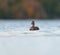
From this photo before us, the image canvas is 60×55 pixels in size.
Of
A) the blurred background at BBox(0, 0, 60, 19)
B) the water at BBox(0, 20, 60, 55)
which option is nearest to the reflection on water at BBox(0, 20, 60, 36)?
the water at BBox(0, 20, 60, 55)

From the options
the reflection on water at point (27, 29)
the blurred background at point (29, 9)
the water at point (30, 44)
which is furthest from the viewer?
the blurred background at point (29, 9)

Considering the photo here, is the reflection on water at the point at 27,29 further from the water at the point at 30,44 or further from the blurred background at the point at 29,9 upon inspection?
the blurred background at the point at 29,9

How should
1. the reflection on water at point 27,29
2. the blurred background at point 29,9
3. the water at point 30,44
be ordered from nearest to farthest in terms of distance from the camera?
the water at point 30,44 < the reflection on water at point 27,29 < the blurred background at point 29,9

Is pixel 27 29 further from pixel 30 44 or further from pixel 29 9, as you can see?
pixel 29 9

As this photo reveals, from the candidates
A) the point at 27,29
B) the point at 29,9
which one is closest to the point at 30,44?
the point at 27,29

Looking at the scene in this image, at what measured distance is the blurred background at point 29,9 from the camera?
319 inches

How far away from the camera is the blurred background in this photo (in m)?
8.10

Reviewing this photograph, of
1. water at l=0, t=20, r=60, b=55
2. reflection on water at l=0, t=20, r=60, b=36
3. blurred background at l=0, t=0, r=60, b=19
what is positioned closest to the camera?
water at l=0, t=20, r=60, b=55

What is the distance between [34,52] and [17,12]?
4868mm

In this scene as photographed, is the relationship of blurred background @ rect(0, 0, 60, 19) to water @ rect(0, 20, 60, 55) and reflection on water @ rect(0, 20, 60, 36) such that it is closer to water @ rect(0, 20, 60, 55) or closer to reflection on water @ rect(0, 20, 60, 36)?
reflection on water @ rect(0, 20, 60, 36)

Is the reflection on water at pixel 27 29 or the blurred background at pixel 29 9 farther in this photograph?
the blurred background at pixel 29 9

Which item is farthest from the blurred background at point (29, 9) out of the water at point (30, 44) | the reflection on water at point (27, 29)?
the water at point (30, 44)

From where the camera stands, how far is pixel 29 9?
26.9 feet

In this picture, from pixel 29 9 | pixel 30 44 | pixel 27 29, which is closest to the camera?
pixel 30 44
